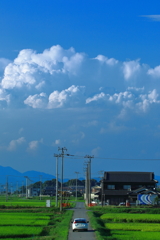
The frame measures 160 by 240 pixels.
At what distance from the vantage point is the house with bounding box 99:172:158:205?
7500 centimetres

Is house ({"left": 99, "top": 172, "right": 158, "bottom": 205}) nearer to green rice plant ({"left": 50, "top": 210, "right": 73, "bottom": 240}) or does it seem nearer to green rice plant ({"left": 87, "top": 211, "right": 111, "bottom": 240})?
green rice plant ({"left": 87, "top": 211, "right": 111, "bottom": 240})

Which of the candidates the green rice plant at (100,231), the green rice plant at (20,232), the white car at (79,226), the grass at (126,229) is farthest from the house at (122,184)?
the white car at (79,226)

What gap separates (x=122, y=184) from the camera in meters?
77.5

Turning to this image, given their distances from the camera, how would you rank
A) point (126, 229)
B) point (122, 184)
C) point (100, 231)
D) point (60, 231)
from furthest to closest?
1. point (122, 184)
2. point (126, 229)
3. point (60, 231)
4. point (100, 231)

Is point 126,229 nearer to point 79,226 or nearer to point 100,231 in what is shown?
point 100,231

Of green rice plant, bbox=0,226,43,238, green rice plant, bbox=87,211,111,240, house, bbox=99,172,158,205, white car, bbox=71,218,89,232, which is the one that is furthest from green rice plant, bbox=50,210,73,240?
house, bbox=99,172,158,205

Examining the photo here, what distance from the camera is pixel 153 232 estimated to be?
3241 cm

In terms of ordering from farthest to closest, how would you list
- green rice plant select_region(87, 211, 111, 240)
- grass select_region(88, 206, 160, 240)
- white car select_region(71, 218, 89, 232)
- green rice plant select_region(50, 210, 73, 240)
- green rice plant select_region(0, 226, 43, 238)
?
white car select_region(71, 218, 89, 232) < green rice plant select_region(0, 226, 43, 238) < grass select_region(88, 206, 160, 240) < green rice plant select_region(50, 210, 73, 240) < green rice plant select_region(87, 211, 111, 240)

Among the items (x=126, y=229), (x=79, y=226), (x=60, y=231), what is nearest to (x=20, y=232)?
(x=60, y=231)

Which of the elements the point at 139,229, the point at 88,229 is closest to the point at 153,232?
the point at 139,229

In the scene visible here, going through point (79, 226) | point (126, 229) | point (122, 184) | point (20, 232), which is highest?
point (122, 184)

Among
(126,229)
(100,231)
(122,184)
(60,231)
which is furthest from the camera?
(122,184)

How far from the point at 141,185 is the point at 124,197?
16.8ft

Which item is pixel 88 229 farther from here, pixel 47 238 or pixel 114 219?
pixel 114 219
